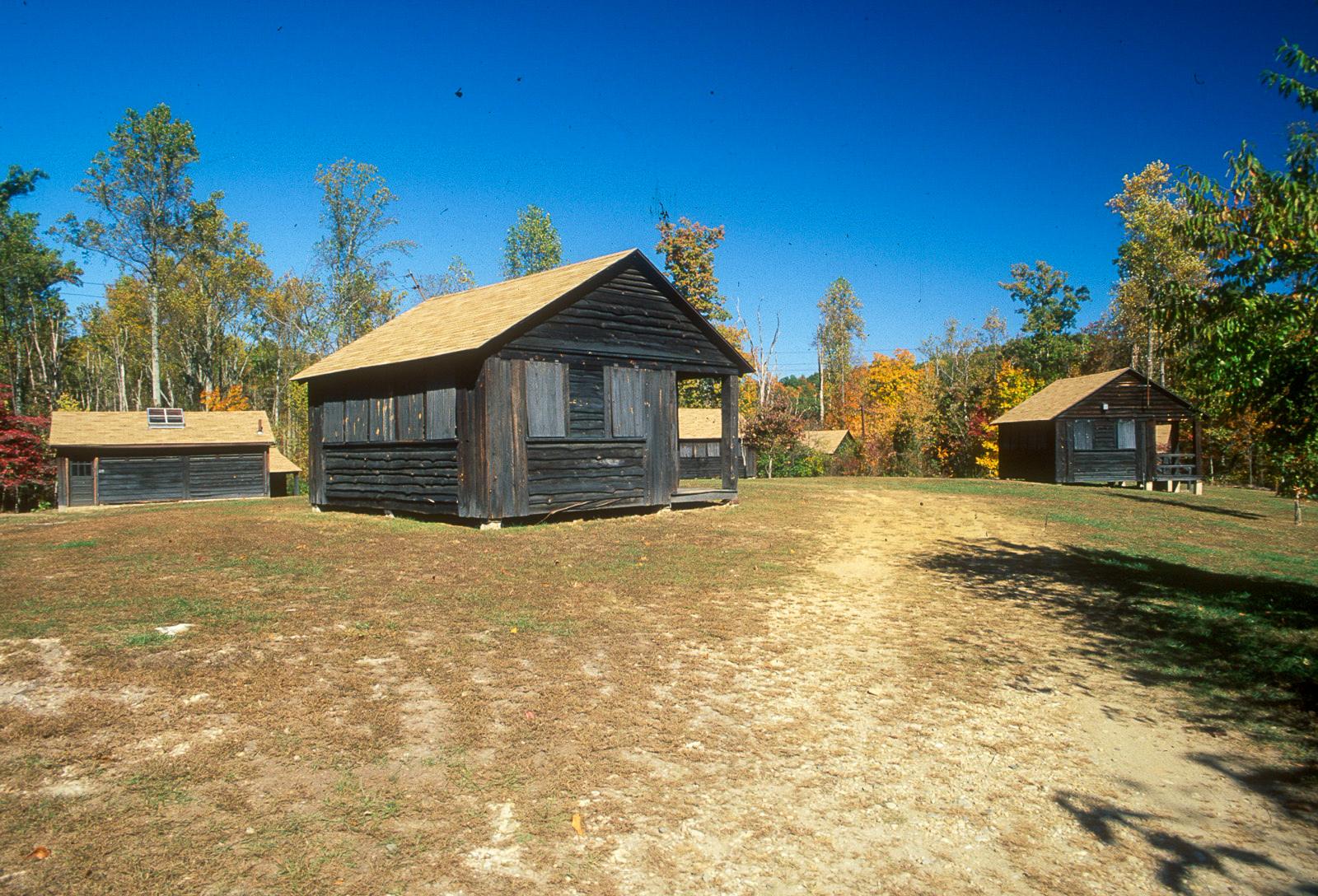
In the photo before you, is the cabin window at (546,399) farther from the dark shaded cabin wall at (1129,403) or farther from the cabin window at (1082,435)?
the cabin window at (1082,435)

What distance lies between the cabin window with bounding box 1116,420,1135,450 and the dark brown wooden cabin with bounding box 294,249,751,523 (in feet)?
76.9

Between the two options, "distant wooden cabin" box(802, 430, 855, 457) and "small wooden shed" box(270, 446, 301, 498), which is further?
"distant wooden cabin" box(802, 430, 855, 457)

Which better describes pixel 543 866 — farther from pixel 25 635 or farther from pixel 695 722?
pixel 25 635

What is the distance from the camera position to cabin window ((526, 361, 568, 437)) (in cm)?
1599

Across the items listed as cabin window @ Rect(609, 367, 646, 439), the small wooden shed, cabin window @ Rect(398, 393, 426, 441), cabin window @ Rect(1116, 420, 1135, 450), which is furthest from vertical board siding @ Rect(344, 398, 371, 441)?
cabin window @ Rect(1116, 420, 1135, 450)

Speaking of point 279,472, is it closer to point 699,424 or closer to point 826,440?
point 699,424

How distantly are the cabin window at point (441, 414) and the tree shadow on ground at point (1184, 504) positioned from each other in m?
21.4

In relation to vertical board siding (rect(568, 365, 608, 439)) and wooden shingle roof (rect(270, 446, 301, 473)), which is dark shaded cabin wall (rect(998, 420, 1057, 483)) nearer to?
vertical board siding (rect(568, 365, 608, 439))

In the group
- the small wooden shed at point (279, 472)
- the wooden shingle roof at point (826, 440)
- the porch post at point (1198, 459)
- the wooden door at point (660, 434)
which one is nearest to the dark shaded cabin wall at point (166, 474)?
the small wooden shed at point (279, 472)

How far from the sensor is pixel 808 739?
17.2 ft

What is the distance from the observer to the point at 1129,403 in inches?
1362

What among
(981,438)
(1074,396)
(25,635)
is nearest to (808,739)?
(25,635)

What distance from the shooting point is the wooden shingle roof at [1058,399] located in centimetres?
3447

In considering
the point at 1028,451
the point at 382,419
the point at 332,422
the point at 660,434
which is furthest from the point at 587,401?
the point at 1028,451
